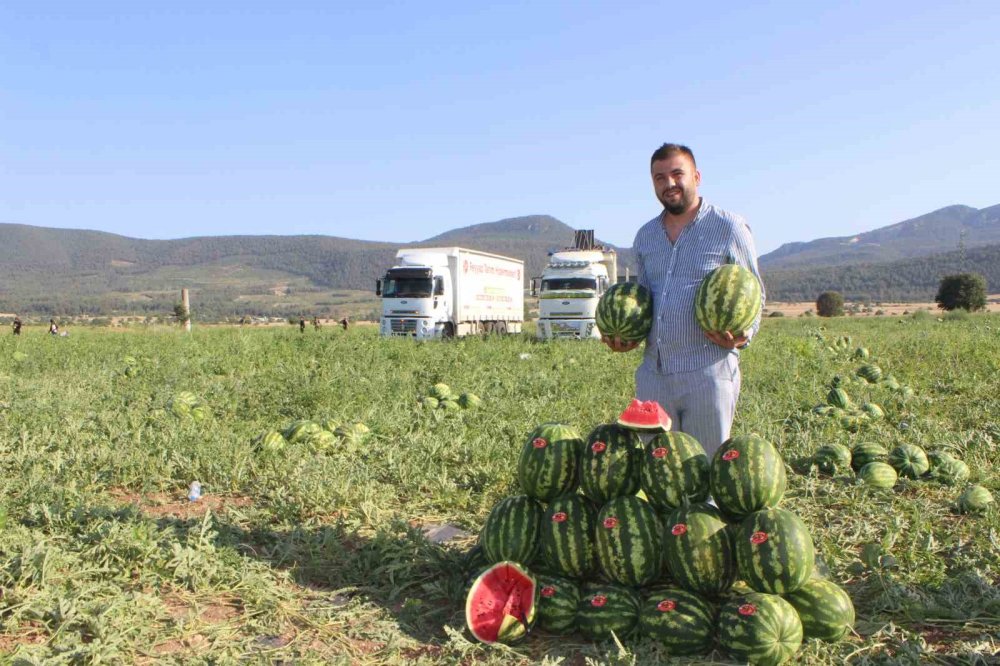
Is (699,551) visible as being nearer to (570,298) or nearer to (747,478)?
(747,478)

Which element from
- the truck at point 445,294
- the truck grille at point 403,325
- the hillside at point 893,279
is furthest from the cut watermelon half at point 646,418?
the hillside at point 893,279

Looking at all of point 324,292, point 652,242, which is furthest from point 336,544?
point 324,292

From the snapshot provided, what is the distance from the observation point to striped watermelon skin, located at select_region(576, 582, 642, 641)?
3631mm

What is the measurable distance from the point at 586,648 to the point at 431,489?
8.99ft

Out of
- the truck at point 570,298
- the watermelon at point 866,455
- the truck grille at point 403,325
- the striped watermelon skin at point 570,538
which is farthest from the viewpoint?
the truck at point 570,298

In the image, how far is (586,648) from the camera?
11.9 feet

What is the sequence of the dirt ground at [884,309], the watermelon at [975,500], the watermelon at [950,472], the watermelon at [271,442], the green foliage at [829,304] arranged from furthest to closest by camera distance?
the dirt ground at [884,309], the green foliage at [829,304], the watermelon at [271,442], the watermelon at [950,472], the watermelon at [975,500]

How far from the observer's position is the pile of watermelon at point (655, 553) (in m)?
3.51

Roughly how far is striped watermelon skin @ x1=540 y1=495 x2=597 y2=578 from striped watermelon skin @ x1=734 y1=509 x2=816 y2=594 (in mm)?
742

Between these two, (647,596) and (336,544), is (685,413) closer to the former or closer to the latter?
(647,596)

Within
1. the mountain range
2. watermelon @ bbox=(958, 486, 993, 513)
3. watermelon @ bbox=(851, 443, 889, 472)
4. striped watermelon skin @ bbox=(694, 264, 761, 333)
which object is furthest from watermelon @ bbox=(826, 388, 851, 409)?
the mountain range

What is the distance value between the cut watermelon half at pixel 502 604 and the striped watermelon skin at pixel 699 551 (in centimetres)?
72

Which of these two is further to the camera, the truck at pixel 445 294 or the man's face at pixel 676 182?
the truck at pixel 445 294

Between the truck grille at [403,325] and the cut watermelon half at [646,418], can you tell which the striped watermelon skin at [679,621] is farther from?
the truck grille at [403,325]
